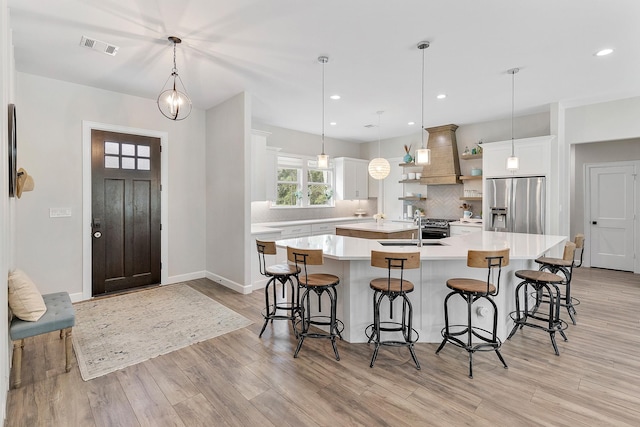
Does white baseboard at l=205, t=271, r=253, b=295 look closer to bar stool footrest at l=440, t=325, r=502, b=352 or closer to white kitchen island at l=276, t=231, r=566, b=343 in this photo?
white kitchen island at l=276, t=231, r=566, b=343

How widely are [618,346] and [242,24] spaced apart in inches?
185

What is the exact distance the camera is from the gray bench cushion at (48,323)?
2367mm

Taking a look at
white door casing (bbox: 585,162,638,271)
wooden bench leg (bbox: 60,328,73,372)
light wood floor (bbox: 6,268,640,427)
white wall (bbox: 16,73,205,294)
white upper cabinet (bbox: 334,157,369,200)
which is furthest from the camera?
white upper cabinet (bbox: 334,157,369,200)

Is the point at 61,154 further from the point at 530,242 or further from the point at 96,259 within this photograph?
the point at 530,242

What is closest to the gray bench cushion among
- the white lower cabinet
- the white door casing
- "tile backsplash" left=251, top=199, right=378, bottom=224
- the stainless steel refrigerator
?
"tile backsplash" left=251, top=199, right=378, bottom=224

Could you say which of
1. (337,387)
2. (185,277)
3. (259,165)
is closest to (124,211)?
(185,277)

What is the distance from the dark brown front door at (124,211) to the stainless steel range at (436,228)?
16.8ft

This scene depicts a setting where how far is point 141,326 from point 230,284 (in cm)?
158

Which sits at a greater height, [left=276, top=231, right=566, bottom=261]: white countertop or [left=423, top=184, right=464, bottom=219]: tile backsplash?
[left=423, top=184, right=464, bottom=219]: tile backsplash

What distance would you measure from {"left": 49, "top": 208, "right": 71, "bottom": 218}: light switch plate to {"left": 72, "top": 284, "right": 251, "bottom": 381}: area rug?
1220mm

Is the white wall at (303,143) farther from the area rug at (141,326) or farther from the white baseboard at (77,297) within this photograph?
the white baseboard at (77,297)

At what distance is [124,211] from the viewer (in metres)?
4.71

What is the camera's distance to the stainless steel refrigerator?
17.3 feet

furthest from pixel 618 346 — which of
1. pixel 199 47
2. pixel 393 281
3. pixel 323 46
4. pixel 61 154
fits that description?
pixel 61 154
